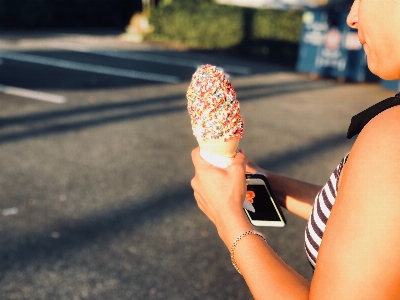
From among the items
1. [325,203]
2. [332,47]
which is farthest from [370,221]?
[332,47]

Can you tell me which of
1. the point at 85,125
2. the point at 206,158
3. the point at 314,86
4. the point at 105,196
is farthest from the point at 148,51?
the point at 206,158

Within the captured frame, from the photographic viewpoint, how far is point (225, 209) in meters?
1.13

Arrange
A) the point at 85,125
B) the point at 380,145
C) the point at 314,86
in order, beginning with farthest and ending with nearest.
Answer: the point at 314,86 → the point at 85,125 → the point at 380,145

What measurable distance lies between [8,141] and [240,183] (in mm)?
5211

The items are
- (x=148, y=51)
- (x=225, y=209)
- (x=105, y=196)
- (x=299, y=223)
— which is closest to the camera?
(x=225, y=209)

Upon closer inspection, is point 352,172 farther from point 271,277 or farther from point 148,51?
point 148,51

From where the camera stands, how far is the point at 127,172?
4.86 metres

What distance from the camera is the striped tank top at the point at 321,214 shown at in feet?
3.69

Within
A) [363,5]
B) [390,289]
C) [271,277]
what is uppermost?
[363,5]

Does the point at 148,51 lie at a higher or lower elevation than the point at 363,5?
lower

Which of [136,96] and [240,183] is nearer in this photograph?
[240,183]

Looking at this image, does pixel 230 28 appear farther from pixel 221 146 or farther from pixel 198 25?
pixel 221 146

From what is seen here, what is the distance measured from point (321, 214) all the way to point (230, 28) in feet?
52.7

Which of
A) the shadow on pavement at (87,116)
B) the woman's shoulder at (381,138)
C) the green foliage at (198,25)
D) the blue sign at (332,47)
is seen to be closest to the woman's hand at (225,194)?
the woman's shoulder at (381,138)
